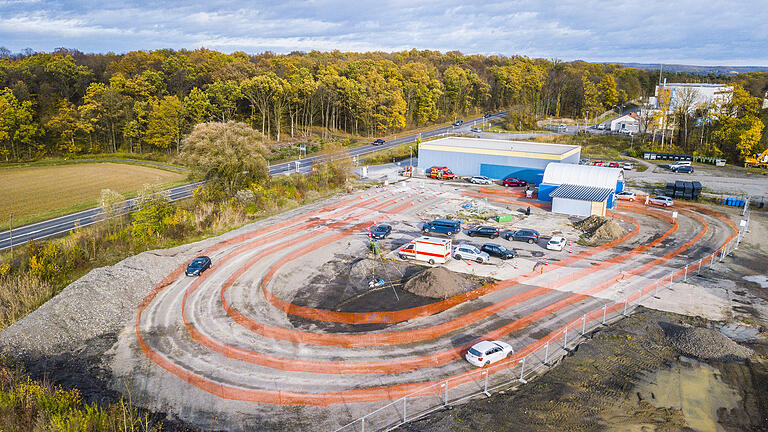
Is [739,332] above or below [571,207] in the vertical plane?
below

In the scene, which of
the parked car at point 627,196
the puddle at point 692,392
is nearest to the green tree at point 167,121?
the parked car at point 627,196

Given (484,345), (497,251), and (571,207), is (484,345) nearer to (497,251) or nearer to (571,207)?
(497,251)

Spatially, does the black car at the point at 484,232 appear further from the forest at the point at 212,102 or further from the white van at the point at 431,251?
the forest at the point at 212,102

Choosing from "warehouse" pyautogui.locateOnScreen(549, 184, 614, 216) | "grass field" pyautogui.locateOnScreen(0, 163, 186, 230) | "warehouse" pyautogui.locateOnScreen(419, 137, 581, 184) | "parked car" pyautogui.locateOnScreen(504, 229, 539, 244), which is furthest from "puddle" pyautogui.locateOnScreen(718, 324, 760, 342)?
"grass field" pyautogui.locateOnScreen(0, 163, 186, 230)

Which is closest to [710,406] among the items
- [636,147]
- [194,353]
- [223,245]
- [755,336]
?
[755,336]

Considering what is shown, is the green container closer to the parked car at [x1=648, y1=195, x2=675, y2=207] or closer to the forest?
the parked car at [x1=648, y1=195, x2=675, y2=207]

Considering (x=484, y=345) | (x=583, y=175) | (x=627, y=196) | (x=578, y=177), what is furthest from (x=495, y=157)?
(x=484, y=345)

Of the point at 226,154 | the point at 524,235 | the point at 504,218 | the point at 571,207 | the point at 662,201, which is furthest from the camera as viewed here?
the point at 662,201
